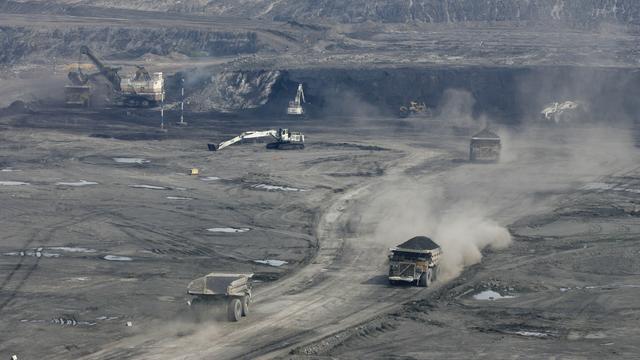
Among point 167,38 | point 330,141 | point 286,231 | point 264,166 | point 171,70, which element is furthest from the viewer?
point 167,38

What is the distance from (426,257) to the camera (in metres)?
53.0

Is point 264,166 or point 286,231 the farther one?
point 264,166


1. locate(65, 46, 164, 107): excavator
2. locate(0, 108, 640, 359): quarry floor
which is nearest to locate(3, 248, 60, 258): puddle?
locate(0, 108, 640, 359): quarry floor

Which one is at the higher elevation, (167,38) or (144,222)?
(167,38)

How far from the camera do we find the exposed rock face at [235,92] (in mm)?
134500

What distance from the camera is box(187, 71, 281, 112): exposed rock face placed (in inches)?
5295

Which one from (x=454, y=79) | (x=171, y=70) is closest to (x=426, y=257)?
(x=454, y=79)

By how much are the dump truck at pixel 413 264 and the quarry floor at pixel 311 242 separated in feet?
1.95

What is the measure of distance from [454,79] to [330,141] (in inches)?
1210

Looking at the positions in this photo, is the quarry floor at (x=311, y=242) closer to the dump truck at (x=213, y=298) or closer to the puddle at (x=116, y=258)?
the puddle at (x=116, y=258)

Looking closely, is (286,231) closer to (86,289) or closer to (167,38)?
(86,289)

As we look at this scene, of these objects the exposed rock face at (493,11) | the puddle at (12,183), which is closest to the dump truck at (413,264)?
the puddle at (12,183)

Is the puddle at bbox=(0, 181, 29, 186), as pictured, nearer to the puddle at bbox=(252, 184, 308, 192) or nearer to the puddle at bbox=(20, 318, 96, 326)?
the puddle at bbox=(252, 184, 308, 192)

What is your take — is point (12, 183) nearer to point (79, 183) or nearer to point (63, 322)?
point (79, 183)
